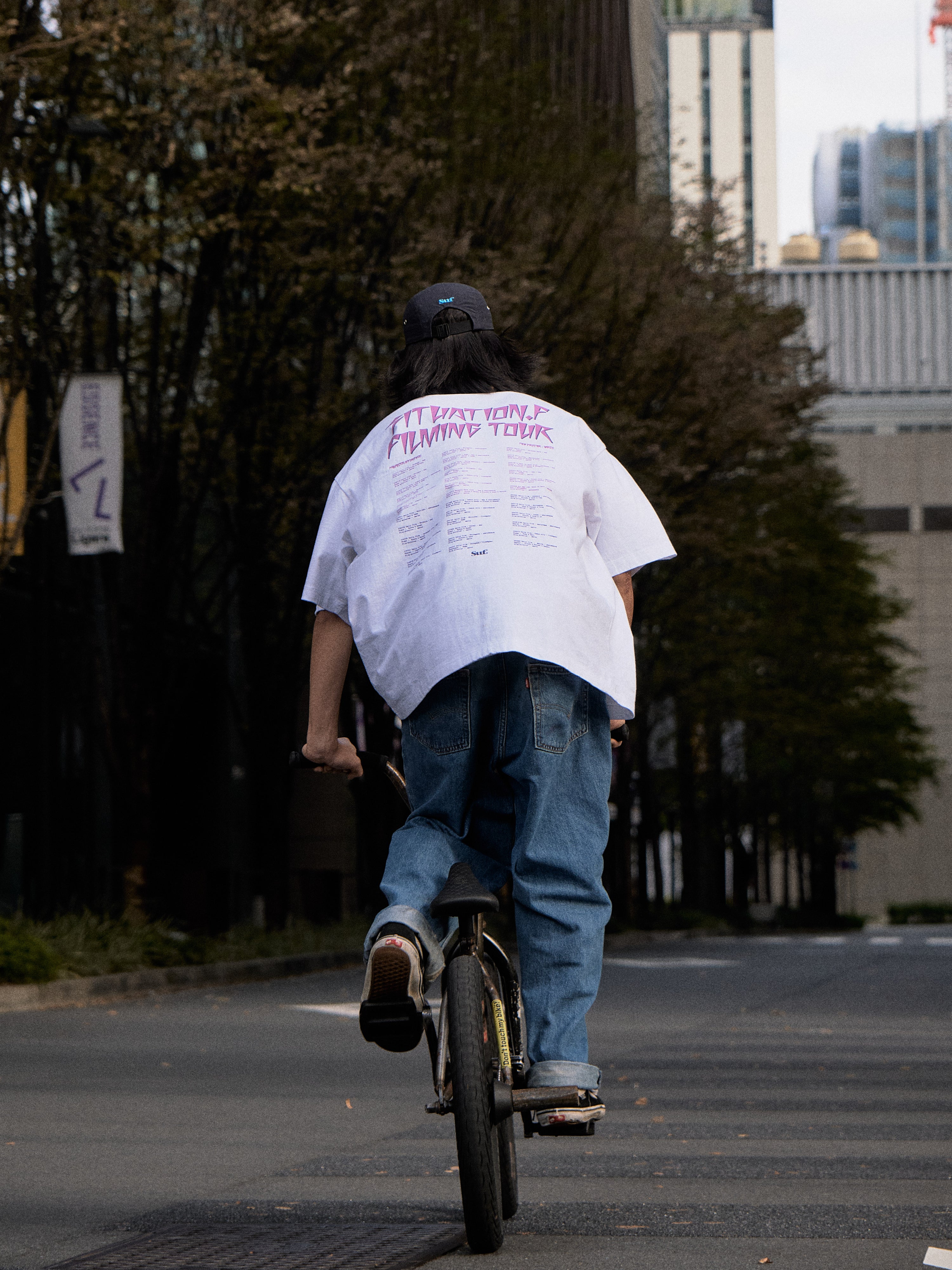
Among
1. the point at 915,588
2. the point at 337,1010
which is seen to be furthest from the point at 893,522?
the point at 337,1010

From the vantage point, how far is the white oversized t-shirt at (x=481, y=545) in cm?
400

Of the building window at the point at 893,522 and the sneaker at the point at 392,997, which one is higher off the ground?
the building window at the point at 893,522

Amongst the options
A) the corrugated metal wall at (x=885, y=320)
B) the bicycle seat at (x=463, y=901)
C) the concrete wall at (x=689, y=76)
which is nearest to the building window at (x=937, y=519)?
the corrugated metal wall at (x=885, y=320)

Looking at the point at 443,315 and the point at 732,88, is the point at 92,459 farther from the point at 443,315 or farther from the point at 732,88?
the point at 732,88

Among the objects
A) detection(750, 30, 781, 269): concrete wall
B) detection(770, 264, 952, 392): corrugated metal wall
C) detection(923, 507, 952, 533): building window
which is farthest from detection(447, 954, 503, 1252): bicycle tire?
detection(750, 30, 781, 269): concrete wall

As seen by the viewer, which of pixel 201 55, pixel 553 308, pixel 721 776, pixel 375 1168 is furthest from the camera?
pixel 721 776

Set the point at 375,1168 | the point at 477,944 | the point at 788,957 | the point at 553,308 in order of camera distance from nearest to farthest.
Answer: the point at 477,944 < the point at 375,1168 < the point at 553,308 < the point at 788,957

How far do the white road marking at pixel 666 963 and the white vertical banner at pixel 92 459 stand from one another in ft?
25.4

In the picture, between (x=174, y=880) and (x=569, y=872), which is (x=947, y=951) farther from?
(x=569, y=872)

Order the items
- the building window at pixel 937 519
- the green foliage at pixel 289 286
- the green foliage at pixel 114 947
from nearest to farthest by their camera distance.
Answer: the green foliage at pixel 114 947, the green foliage at pixel 289 286, the building window at pixel 937 519

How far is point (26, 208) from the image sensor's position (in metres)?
18.0

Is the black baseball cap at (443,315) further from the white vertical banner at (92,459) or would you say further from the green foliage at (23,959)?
the white vertical banner at (92,459)

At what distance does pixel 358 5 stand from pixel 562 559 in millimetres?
14174

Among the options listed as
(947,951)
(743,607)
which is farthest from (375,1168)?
(743,607)
